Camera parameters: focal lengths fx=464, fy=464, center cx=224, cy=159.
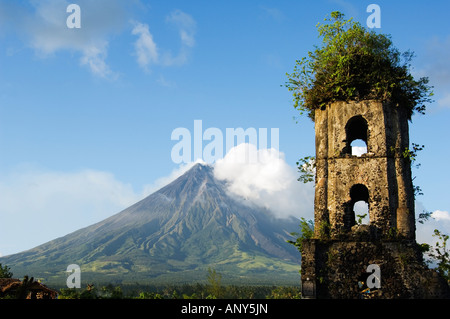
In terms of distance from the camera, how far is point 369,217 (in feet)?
43.8

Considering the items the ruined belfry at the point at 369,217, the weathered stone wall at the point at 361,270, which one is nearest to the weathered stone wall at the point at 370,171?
the ruined belfry at the point at 369,217

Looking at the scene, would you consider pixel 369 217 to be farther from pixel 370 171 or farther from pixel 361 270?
pixel 361 270

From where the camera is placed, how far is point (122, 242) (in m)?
192

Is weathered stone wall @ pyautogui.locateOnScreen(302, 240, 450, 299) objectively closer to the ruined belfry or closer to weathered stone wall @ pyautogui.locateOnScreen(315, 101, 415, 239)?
the ruined belfry

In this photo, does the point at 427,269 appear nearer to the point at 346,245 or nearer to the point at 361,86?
the point at 346,245

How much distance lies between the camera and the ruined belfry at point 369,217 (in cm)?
1245

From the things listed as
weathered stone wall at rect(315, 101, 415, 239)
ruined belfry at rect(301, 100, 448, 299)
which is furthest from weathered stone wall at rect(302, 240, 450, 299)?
weathered stone wall at rect(315, 101, 415, 239)

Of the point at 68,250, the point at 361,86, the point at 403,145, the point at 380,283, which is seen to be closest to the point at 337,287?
the point at 380,283

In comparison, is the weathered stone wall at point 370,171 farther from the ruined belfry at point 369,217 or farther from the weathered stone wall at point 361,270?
the weathered stone wall at point 361,270

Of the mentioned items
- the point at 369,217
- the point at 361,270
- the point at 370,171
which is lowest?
the point at 361,270

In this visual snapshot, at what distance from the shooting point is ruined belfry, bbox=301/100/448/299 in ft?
40.8

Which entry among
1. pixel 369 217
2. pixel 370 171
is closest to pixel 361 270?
pixel 369 217

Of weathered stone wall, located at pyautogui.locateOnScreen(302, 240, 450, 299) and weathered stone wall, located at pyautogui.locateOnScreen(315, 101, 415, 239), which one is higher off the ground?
weathered stone wall, located at pyautogui.locateOnScreen(315, 101, 415, 239)
